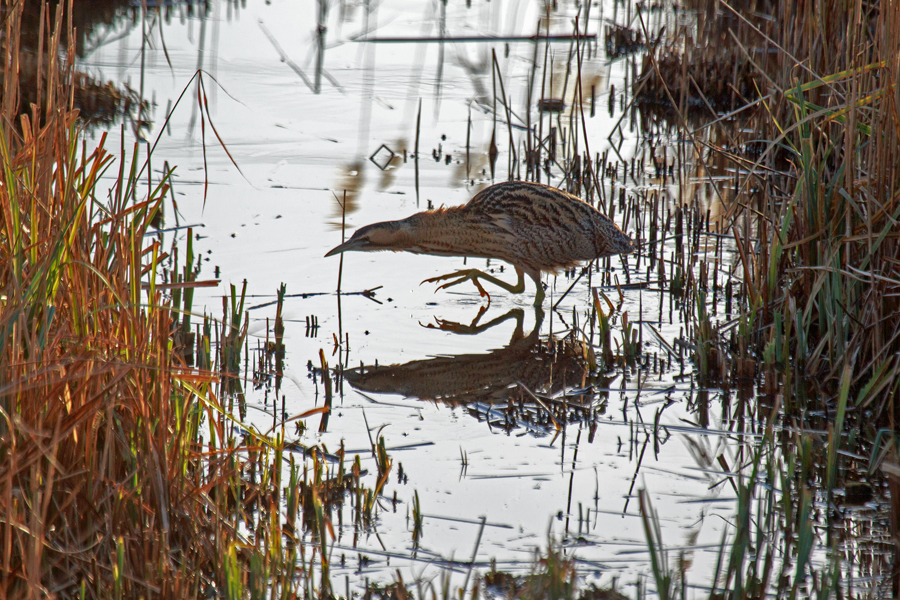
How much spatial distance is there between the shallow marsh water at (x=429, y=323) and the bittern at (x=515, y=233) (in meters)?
0.15

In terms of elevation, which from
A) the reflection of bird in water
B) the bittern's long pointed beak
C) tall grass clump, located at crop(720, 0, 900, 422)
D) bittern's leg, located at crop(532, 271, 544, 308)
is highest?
tall grass clump, located at crop(720, 0, 900, 422)

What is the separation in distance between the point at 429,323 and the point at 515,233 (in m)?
0.85

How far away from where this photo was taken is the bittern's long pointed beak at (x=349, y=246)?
518 cm

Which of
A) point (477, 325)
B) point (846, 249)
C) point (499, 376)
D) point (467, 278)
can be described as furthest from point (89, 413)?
point (467, 278)

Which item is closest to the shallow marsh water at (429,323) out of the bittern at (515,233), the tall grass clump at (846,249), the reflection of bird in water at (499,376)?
the reflection of bird in water at (499,376)

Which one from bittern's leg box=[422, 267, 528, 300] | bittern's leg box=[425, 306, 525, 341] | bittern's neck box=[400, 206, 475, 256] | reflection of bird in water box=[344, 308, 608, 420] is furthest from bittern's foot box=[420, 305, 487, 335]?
bittern's neck box=[400, 206, 475, 256]

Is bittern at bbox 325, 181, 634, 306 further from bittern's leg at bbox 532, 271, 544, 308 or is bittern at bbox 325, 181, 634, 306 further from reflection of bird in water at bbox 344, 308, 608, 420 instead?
reflection of bird in water at bbox 344, 308, 608, 420

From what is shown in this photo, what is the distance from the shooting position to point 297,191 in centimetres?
673

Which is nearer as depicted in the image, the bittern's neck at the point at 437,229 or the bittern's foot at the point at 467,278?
the bittern's foot at the point at 467,278

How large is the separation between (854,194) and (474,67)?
6903 millimetres

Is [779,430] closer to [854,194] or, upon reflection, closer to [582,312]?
[854,194]

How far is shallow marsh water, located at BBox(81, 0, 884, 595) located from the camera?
294 centimetres

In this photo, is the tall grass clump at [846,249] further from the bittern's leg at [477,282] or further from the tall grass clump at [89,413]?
the tall grass clump at [89,413]

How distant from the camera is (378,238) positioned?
546 centimetres
